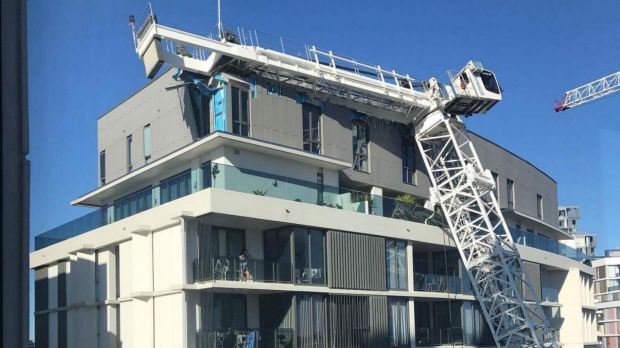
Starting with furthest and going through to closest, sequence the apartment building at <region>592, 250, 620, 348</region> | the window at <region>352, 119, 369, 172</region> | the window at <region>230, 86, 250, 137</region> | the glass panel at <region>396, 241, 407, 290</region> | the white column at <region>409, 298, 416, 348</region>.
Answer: the apartment building at <region>592, 250, 620, 348</region>
the window at <region>352, 119, 369, 172</region>
the glass panel at <region>396, 241, 407, 290</region>
the white column at <region>409, 298, 416, 348</region>
the window at <region>230, 86, 250, 137</region>

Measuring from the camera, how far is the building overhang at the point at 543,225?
3222 cm

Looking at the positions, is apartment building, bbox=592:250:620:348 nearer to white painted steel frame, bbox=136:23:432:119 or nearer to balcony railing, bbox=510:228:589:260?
balcony railing, bbox=510:228:589:260

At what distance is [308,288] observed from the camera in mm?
19281

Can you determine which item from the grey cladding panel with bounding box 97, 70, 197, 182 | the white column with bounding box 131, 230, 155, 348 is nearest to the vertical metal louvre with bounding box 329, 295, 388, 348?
the white column with bounding box 131, 230, 155, 348

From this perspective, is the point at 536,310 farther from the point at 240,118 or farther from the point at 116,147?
the point at 116,147

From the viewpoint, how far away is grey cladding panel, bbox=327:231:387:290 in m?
20.3

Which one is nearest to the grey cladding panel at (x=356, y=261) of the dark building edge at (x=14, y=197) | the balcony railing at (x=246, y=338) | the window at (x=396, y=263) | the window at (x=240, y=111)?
the window at (x=396, y=263)

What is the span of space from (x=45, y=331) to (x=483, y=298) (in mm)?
14672

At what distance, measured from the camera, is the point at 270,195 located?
19250 mm

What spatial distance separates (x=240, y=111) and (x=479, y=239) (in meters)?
9.52

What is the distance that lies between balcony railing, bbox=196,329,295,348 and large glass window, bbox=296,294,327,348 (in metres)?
0.37

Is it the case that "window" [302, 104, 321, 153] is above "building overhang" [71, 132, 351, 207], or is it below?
above

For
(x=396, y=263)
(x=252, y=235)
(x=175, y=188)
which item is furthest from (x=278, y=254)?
(x=396, y=263)

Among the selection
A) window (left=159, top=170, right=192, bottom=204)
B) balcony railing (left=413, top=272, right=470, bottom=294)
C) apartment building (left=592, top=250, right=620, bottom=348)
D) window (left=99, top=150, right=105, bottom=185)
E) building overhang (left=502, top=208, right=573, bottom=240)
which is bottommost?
apartment building (left=592, top=250, right=620, bottom=348)
